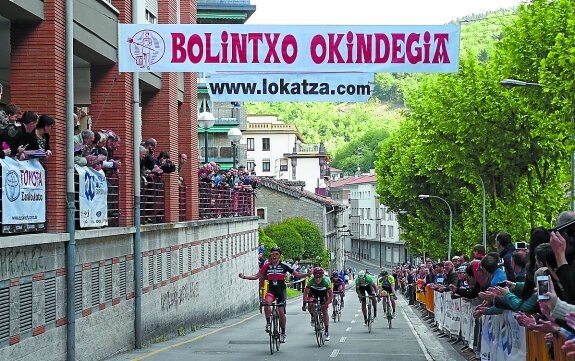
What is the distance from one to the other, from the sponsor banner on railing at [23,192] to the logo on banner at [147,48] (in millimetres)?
2668

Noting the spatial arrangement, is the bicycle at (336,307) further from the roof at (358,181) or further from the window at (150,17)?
the roof at (358,181)

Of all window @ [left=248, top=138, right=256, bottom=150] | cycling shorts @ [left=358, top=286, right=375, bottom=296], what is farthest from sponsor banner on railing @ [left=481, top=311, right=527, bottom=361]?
window @ [left=248, top=138, right=256, bottom=150]

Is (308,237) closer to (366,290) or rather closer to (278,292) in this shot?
(366,290)

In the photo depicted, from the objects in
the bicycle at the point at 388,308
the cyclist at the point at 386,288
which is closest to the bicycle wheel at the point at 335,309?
the cyclist at the point at 386,288

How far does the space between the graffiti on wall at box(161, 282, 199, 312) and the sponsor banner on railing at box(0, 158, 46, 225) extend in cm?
1084

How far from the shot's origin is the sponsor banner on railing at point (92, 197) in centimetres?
1959

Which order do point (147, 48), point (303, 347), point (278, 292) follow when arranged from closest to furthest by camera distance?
point (147, 48) < point (278, 292) < point (303, 347)

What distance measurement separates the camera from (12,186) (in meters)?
15.3

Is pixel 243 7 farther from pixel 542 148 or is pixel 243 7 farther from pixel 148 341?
pixel 148 341

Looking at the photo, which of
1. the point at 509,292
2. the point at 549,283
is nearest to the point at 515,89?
the point at 509,292

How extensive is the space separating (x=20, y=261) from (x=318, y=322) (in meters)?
9.51

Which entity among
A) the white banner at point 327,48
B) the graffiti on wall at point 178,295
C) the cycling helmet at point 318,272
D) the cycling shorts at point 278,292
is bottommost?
the graffiti on wall at point 178,295

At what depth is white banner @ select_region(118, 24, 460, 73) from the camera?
17.8 m

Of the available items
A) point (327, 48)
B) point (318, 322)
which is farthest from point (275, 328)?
point (327, 48)
